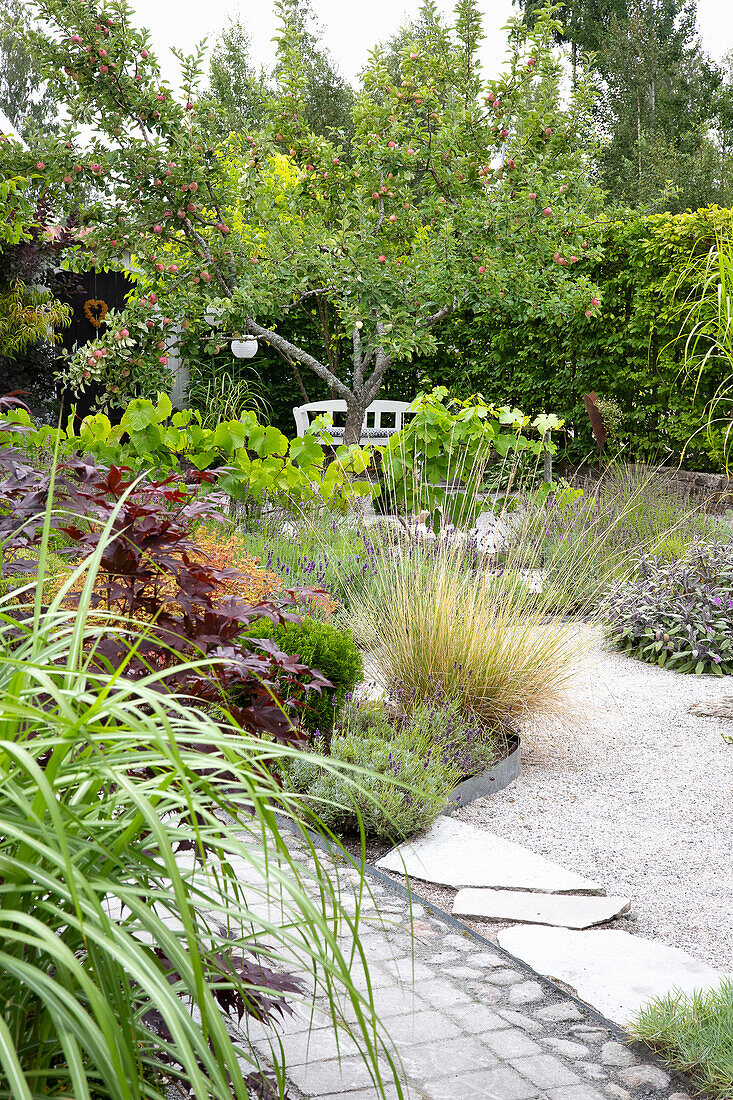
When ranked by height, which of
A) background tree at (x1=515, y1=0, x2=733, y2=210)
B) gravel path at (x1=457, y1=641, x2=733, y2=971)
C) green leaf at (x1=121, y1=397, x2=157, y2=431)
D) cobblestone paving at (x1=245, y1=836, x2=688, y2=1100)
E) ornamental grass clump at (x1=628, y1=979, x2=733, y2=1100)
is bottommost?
gravel path at (x1=457, y1=641, x2=733, y2=971)

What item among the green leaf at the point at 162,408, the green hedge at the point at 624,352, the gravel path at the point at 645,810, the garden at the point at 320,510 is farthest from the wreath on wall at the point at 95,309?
the gravel path at the point at 645,810

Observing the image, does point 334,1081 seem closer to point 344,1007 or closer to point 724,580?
point 344,1007

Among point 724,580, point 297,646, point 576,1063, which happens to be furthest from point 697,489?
point 576,1063

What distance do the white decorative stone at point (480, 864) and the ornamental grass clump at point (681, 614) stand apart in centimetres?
212

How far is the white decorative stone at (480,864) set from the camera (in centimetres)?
259

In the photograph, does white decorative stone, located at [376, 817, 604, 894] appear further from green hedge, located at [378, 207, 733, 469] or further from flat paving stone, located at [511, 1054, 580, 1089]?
green hedge, located at [378, 207, 733, 469]

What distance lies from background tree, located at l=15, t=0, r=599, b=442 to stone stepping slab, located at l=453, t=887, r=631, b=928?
19.4 feet

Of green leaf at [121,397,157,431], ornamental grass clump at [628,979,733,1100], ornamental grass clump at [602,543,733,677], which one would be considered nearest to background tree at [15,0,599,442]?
green leaf at [121,397,157,431]

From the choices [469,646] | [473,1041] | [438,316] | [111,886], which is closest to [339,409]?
[438,316]

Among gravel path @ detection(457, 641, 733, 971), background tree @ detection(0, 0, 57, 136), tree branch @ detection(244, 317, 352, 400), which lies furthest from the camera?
background tree @ detection(0, 0, 57, 136)

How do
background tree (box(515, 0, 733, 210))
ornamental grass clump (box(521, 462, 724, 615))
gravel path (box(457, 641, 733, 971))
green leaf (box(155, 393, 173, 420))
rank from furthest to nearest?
1. background tree (box(515, 0, 733, 210))
2. ornamental grass clump (box(521, 462, 724, 615))
3. green leaf (box(155, 393, 173, 420))
4. gravel path (box(457, 641, 733, 971))

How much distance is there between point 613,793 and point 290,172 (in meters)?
11.5

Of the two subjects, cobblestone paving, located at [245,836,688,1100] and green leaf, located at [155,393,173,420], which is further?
green leaf, located at [155,393,173,420]

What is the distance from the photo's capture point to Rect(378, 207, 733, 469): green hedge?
7.89 metres
